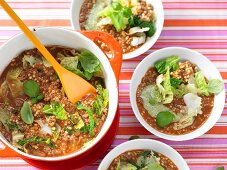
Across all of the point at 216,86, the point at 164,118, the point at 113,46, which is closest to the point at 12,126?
the point at 113,46

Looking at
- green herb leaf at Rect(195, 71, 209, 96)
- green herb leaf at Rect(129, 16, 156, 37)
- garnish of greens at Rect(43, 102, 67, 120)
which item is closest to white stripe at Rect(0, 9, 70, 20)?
green herb leaf at Rect(129, 16, 156, 37)

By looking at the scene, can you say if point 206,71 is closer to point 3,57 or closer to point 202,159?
point 202,159

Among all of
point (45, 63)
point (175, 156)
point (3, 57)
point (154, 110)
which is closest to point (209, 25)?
point (154, 110)

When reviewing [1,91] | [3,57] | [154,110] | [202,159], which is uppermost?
[3,57]

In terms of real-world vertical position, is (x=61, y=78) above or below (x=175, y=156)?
above

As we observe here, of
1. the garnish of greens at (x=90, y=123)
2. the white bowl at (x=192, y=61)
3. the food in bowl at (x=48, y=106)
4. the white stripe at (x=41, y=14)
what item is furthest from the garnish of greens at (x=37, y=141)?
the white stripe at (x=41, y=14)

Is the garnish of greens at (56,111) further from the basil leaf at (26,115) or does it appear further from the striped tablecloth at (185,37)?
the striped tablecloth at (185,37)
